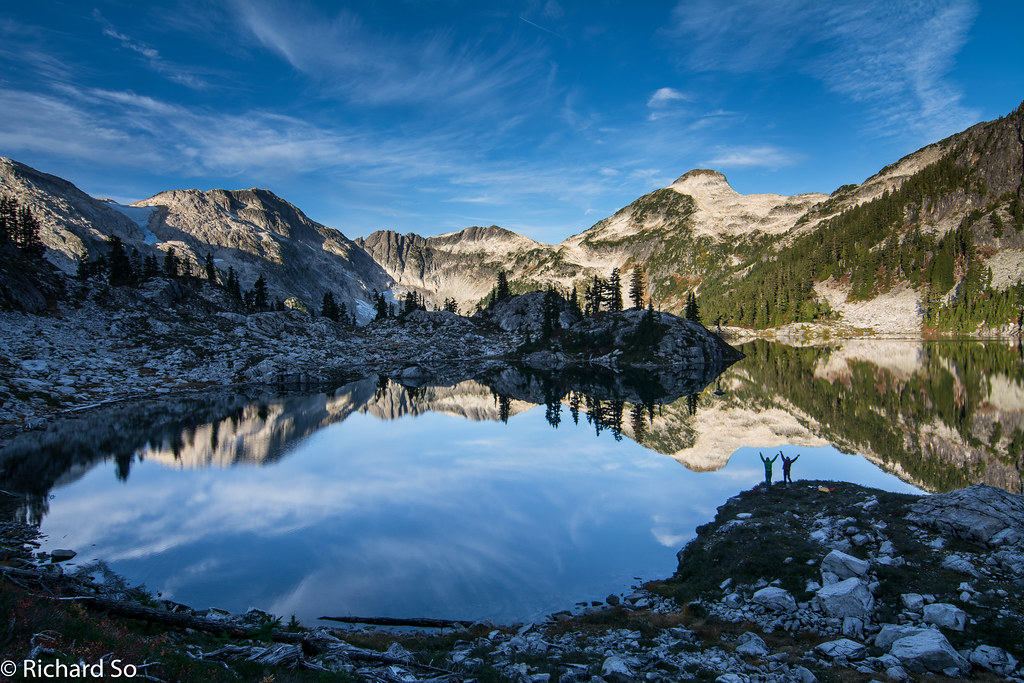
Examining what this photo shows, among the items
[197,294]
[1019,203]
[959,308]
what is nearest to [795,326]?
[959,308]

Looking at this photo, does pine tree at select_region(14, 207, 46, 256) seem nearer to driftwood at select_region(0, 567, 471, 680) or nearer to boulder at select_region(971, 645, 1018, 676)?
driftwood at select_region(0, 567, 471, 680)

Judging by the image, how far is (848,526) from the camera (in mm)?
20422

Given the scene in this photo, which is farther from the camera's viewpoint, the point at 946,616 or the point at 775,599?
the point at 775,599

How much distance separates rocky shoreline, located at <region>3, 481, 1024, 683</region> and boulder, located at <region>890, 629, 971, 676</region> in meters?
0.03

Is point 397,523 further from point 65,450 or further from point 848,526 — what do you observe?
point 65,450

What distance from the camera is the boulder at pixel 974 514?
55.4 ft

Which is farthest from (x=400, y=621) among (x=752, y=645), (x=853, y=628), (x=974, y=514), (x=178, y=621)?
(x=974, y=514)

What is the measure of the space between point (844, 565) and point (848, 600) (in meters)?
2.14

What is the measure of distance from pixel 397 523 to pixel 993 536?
27.7m

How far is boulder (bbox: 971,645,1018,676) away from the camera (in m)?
11.3

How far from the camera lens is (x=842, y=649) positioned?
12.7 m

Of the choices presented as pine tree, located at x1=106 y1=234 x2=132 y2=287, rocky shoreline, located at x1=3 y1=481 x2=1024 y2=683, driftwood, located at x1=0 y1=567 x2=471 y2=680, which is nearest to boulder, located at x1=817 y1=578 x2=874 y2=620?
rocky shoreline, located at x1=3 y1=481 x2=1024 y2=683

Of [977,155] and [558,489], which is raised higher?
[977,155]

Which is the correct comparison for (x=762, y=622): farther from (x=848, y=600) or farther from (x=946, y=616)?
(x=946, y=616)
